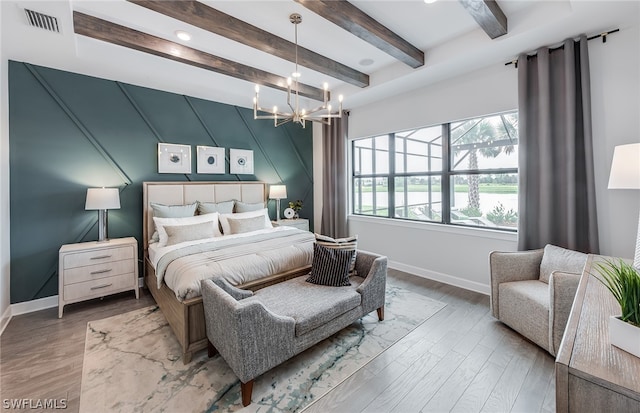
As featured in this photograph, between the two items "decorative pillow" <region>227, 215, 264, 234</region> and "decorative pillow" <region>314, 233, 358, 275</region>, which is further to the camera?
"decorative pillow" <region>227, 215, 264, 234</region>

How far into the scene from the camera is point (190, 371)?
2045 millimetres

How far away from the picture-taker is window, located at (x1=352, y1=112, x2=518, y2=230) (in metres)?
3.33

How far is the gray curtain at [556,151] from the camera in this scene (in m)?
2.60

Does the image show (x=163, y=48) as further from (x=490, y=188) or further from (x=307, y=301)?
(x=490, y=188)

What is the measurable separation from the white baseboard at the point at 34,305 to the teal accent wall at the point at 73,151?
0.05 meters

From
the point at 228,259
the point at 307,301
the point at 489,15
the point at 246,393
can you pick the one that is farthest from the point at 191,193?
the point at 489,15

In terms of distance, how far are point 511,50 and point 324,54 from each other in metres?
2.06

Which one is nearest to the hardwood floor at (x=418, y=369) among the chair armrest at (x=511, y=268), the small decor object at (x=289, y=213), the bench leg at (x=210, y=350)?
the chair armrest at (x=511, y=268)

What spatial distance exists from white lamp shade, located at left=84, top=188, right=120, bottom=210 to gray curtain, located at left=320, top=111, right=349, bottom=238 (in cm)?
334

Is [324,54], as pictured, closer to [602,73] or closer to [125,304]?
[602,73]

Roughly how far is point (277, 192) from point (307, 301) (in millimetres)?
2923

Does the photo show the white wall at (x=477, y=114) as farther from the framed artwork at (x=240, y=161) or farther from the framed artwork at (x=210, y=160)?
the framed artwork at (x=210, y=160)

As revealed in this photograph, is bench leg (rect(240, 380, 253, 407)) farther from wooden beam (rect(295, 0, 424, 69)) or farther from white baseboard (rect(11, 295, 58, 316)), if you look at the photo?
white baseboard (rect(11, 295, 58, 316))

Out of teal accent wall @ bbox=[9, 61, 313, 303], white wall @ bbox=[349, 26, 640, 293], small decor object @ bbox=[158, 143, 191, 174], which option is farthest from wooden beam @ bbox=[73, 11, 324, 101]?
white wall @ bbox=[349, 26, 640, 293]
